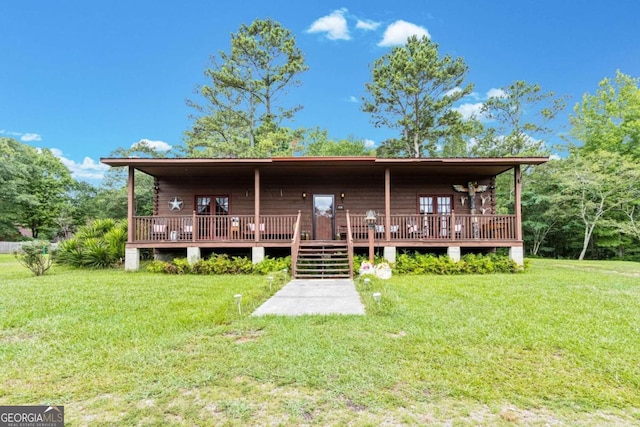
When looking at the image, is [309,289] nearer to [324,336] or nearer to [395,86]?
[324,336]

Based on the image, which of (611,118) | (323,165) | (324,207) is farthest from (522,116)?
(323,165)

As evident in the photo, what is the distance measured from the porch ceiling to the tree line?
9314 millimetres

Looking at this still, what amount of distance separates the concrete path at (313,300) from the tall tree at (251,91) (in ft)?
47.1

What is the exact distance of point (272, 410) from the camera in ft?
7.43

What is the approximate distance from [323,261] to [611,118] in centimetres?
2393

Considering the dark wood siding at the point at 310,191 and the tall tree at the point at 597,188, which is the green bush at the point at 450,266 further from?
the tall tree at the point at 597,188

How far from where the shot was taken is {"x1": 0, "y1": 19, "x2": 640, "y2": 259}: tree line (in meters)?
19.0

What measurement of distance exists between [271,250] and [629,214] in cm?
1953

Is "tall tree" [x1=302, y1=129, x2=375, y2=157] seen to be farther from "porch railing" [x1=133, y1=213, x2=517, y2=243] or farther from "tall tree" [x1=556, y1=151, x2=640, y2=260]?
"porch railing" [x1=133, y1=213, x2=517, y2=243]

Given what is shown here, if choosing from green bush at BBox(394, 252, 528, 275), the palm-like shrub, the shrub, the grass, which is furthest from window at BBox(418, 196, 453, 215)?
the shrub

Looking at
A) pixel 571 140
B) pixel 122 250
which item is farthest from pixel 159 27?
pixel 571 140

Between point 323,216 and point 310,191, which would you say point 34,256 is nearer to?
point 310,191

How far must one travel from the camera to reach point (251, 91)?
70.4 feet

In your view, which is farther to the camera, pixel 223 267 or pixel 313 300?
pixel 223 267
